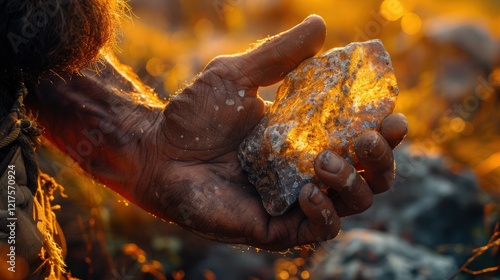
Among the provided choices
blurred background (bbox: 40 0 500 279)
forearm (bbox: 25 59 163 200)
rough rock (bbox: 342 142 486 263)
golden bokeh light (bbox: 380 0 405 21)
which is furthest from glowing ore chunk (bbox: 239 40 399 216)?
golden bokeh light (bbox: 380 0 405 21)

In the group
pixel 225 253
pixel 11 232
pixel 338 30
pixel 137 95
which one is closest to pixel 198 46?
pixel 338 30

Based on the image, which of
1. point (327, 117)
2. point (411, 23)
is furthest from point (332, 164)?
point (411, 23)

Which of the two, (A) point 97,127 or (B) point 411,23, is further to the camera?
(B) point 411,23

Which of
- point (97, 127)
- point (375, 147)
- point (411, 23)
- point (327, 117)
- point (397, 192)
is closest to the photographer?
point (375, 147)

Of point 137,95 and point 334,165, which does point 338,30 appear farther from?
point 334,165

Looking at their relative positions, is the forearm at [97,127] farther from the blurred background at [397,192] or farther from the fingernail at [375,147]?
the fingernail at [375,147]

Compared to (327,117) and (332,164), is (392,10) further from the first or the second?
(332,164)

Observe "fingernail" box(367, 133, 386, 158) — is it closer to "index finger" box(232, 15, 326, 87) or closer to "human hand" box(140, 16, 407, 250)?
"human hand" box(140, 16, 407, 250)
